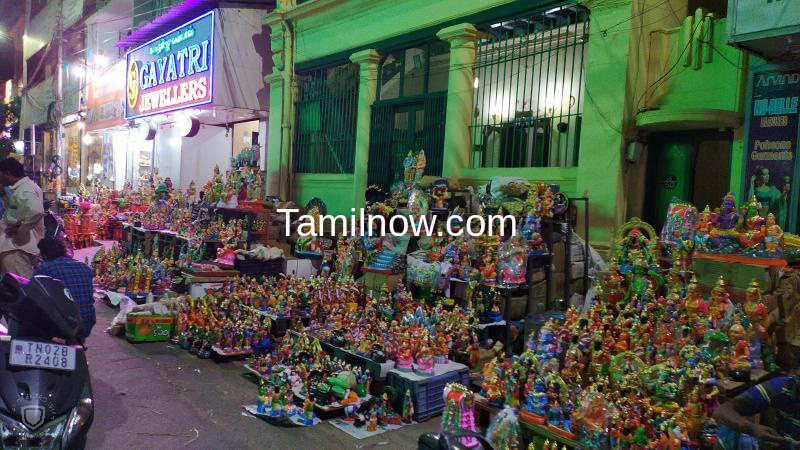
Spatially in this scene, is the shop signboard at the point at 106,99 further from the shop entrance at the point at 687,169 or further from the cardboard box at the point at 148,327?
the shop entrance at the point at 687,169

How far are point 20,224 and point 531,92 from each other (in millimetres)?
6756

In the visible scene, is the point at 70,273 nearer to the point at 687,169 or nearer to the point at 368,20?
the point at 687,169

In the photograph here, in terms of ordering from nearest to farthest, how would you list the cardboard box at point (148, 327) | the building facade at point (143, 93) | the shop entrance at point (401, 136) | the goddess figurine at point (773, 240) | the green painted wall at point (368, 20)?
the goddess figurine at point (773, 240) < the cardboard box at point (148, 327) < the green painted wall at point (368, 20) < the shop entrance at point (401, 136) < the building facade at point (143, 93)

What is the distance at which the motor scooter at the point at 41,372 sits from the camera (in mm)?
3408

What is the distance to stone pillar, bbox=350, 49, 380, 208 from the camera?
36.8ft

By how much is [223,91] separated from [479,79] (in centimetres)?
671

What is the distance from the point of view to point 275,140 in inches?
532

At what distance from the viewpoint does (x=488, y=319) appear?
6520 mm

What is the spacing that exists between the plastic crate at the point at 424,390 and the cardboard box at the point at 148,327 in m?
3.70

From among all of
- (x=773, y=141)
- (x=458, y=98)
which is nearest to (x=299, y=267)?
(x=458, y=98)

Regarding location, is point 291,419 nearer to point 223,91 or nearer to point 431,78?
point 431,78

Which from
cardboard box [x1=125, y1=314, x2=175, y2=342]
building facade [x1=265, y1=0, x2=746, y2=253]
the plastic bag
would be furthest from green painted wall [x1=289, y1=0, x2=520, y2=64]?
cardboard box [x1=125, y1=314, x2=175, y2=342]

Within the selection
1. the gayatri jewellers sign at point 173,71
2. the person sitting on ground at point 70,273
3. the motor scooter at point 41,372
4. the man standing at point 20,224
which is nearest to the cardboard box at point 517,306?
the person sitting on ground at point 70,273

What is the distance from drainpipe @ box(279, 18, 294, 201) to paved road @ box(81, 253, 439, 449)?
6.84 metres
